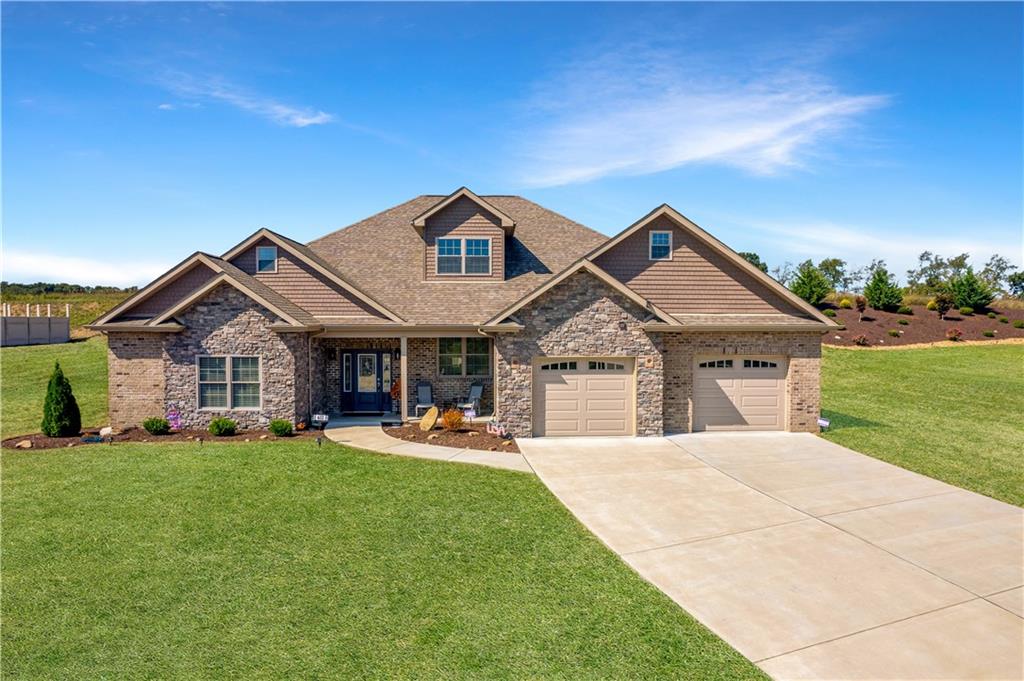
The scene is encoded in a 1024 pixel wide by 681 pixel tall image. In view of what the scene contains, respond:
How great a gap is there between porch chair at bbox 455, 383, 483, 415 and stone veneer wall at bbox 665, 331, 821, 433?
5.96m

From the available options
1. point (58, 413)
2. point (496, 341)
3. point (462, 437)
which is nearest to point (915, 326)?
point (496, 341)

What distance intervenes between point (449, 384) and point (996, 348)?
36.6 m

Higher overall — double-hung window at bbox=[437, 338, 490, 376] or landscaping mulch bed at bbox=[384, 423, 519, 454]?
double-hung window at bbox=[437, 338, 490, 376]

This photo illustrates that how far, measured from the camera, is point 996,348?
110ft

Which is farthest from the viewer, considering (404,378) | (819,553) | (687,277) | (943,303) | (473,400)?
(943,303)

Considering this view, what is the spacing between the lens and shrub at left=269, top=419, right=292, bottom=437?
1473 centimetres

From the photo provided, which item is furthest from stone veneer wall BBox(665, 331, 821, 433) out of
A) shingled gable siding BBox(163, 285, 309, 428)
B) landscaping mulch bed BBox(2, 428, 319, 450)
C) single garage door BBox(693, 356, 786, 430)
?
shingled gable siding BBox(163, 285, 309, 428)

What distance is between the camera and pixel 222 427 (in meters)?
14.8

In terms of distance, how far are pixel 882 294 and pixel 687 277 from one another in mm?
31719

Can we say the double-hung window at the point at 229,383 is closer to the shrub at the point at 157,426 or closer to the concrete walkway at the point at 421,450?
the shrub at the point at 157,426

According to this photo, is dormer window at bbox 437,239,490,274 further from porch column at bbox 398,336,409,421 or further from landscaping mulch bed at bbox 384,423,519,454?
landscaping mulch bed at bbox 384,423,519,454

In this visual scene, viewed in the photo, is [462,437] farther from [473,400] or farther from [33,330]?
[33,330]

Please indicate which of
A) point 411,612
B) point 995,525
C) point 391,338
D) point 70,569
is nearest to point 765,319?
point 995,525

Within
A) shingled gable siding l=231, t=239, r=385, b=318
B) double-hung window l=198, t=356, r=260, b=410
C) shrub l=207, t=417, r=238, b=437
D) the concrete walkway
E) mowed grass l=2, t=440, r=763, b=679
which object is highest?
shingled gable siding l=231, t=239, r=385, b=318
